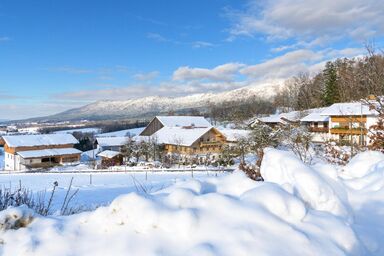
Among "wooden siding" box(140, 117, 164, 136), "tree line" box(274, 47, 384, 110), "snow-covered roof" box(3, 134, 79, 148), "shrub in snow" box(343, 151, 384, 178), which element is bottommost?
"snow-covered roof" box(3, 134, 79, 148)

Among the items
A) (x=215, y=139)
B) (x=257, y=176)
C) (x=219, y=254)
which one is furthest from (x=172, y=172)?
(x=219, y=254)

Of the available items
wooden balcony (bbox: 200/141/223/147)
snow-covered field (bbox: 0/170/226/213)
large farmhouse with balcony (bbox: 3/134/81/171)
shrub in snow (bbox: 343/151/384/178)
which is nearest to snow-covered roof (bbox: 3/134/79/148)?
large farmhouse with balcony (bbox: 3/134/81/171)

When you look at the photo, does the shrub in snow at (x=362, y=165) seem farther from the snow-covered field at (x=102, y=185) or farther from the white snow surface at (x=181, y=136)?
the white snow surface at (x=181, y=136)

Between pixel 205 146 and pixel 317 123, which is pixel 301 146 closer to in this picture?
pixel 205 146

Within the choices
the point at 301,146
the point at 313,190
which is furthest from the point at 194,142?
the point at 313,190

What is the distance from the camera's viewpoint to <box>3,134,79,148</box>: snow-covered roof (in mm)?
42312

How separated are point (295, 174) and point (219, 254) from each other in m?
1.02

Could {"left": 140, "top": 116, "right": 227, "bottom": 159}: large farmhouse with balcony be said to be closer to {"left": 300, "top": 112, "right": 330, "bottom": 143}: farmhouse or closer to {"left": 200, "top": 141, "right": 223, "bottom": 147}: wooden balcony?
{"left": 200, "top": 141, "right": 223, "bottom": 147}: wooden balcony

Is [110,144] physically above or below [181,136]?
below

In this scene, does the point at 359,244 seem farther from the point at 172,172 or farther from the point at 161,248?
the point at 172,172

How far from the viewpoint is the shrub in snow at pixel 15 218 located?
7.47 feet

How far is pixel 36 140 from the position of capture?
43.7 metres

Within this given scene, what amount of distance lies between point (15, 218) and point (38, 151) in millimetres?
43941

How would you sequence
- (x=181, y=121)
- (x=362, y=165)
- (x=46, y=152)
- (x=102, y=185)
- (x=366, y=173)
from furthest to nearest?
(x=181, y=121) < (x=46, y=152) < (x=102, y=185) < (x=362, y=165) < (x=366, y=173)
